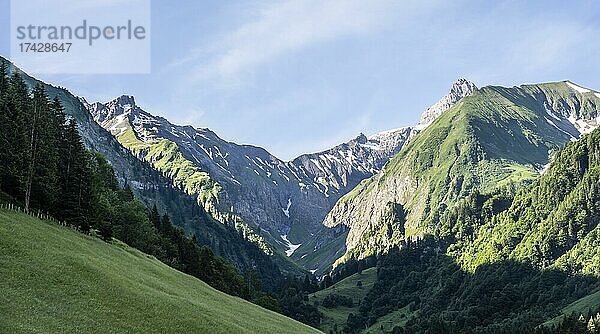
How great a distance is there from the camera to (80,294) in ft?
168

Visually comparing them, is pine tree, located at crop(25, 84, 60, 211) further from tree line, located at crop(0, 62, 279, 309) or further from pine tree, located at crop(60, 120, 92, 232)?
pine tree, located at crop(60, 120, 92, 232)

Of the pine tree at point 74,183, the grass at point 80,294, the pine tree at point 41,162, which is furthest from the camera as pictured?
the pine tree at point 74,183

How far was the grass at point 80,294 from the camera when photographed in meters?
45.2

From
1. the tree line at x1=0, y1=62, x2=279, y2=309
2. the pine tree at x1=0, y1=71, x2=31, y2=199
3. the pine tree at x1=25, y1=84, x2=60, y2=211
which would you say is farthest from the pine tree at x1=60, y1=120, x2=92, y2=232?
the pine tree at x1=0, y1=71, x2=31, y2=199

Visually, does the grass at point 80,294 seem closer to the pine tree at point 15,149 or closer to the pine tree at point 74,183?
the pine tree at point 74,183

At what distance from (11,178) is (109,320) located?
44.3 m

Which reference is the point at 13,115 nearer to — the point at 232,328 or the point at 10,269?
the point at 10,269

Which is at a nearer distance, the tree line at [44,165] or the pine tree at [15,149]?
the pine tree at [15,149]

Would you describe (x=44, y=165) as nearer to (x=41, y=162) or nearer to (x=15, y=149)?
(x=41, y=162)

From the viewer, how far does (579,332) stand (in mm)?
177500

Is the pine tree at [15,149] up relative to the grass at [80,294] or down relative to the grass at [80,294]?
up

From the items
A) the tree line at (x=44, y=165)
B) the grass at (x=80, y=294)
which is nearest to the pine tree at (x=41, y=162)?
the tree line at (x=44, y=165)

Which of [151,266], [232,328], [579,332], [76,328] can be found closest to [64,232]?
[151,266]

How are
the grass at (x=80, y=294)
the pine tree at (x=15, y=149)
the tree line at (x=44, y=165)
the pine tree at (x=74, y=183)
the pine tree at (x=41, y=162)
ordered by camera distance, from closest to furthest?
the grass at (x=80, y=294) < the pine tree at (x=15, y=149) < the tree line at (x=44, y=165) < the pine tree at (x=41, y=162) < the pine tree at (x=74, y=183)
